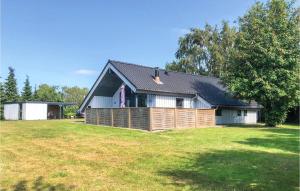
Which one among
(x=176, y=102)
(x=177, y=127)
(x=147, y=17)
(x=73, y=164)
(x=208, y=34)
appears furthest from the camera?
(x=208, y=34)

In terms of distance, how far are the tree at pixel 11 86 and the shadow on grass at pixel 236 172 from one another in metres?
50.3

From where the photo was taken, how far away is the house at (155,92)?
26.3 metres

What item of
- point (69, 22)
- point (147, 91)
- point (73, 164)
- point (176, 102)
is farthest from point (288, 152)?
point (69, 22)

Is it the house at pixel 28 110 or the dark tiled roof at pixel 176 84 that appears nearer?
the dark tiled roof at pixel 176 84

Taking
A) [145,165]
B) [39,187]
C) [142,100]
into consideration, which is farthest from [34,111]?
[39,187]

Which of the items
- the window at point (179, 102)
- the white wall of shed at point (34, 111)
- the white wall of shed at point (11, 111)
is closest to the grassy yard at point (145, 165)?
the window at point (179, 102)

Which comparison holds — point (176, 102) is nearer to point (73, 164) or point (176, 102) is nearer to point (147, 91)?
point (147, 91)

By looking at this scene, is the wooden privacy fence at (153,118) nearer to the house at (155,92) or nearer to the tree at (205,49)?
the house at (155,92)

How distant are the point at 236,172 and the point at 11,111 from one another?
145ft

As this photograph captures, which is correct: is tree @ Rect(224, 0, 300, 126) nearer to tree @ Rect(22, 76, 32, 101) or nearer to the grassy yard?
the grassy yard

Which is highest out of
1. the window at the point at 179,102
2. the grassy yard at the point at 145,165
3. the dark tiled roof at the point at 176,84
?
the dark tiled roof at the point at 176,84

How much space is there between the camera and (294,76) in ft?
84.1

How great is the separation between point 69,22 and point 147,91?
27.0 feet

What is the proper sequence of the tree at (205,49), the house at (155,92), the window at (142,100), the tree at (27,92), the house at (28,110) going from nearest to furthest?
1. the house at (155,92)
2. the window at (142,100)
3. the house at (28,110)
4. the tree at (205,49)
5. the tree at (27,92)
